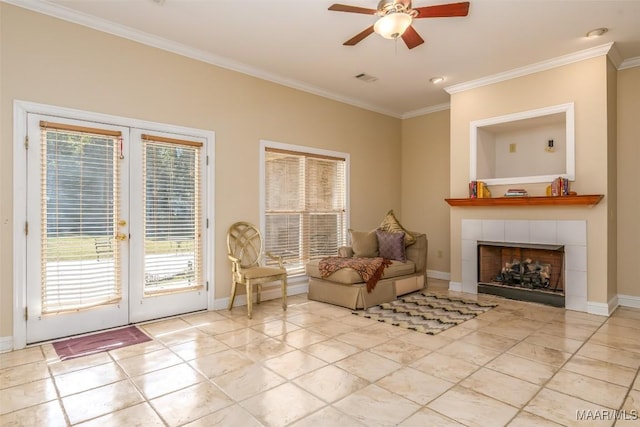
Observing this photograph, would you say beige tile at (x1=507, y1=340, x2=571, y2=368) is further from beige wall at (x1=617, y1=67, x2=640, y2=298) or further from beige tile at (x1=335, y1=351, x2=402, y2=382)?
beige wall at (x1=617, y1=67, x2=640, y2=298)

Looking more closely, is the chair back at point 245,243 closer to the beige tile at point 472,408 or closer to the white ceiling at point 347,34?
the white ceiling at point 347,34

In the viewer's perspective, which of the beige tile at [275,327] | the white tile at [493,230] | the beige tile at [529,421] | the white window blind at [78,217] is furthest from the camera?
the white tile at [493,230]

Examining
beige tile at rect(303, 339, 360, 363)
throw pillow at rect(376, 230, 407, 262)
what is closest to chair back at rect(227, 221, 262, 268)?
beige tile at rect(303, 339, 360, 363)

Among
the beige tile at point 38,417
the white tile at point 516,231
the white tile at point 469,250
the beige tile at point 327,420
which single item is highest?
the white tile at point 516,231

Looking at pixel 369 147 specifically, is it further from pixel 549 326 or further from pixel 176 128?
pixel 549 326

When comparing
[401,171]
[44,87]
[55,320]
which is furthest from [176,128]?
[401,171]

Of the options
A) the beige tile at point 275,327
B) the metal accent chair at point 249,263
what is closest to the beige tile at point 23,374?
the beige tile at point 275,327

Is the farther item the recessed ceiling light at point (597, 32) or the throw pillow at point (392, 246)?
the throw pillow at point (392, 246)

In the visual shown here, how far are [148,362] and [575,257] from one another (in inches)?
186

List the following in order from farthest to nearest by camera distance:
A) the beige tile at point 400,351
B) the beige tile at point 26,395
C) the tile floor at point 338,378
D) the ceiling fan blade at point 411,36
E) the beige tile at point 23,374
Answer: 1. the ceiling fan blade at point 411,36
2. the beige tile at point 400,351
3. the beige tile at point 23,374
4. the beige tile at point 26,395
5. the tile floor at point 338,378

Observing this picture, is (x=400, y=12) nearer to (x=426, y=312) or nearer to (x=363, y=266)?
(x=363, y=266)

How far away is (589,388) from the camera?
2387 mm

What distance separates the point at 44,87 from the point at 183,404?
9.90 feet

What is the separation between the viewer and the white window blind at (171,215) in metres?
3.87
